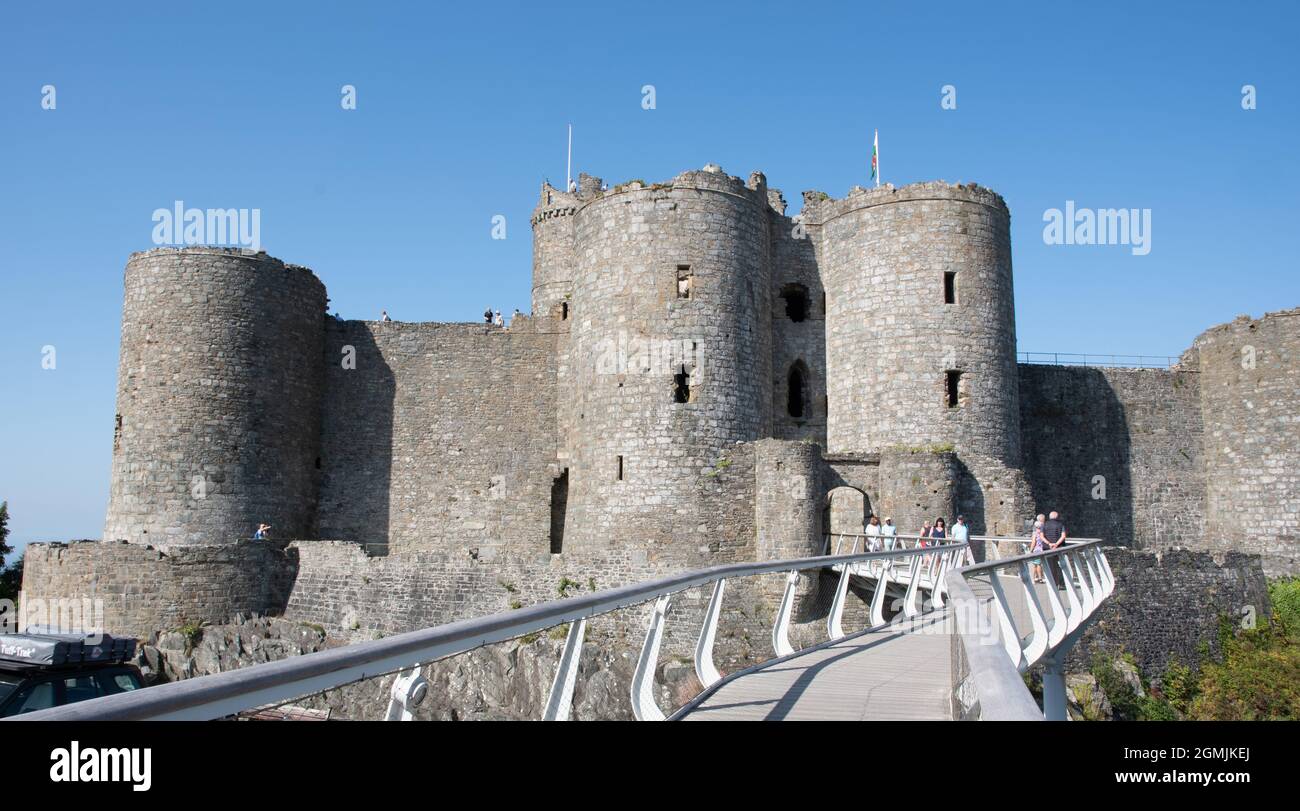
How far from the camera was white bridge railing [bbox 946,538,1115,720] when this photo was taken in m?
2.98

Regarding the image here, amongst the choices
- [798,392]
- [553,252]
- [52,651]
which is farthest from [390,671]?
[553,252]

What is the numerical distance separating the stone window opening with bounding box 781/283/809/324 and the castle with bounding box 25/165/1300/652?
80mm

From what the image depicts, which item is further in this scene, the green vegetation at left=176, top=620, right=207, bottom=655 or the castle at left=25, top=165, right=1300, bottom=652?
the castle at left=25, top=165, right=1300, bottom=652

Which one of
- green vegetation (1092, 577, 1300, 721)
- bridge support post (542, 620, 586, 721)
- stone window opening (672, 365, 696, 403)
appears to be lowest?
green vegetation (1092, 577, 1300, 721)

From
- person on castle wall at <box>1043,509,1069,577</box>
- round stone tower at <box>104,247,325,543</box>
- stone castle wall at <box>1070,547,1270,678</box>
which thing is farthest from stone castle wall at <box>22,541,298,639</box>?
stone castle wall at <box>1070,547,1270,678</box>

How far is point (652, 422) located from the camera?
21734 millimetres

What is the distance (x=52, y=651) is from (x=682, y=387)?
13.9 meters

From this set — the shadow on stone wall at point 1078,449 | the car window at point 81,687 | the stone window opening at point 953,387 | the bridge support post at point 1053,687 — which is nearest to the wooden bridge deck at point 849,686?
the bridge support post at point 1053,687

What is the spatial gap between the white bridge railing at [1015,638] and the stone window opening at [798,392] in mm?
7364

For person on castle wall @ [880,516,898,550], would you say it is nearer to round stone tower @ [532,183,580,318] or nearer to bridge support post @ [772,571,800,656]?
round stone tower @ [532,183,580,318]

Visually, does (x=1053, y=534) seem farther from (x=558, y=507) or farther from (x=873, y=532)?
(x=558, y=507)

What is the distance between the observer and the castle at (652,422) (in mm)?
21703
